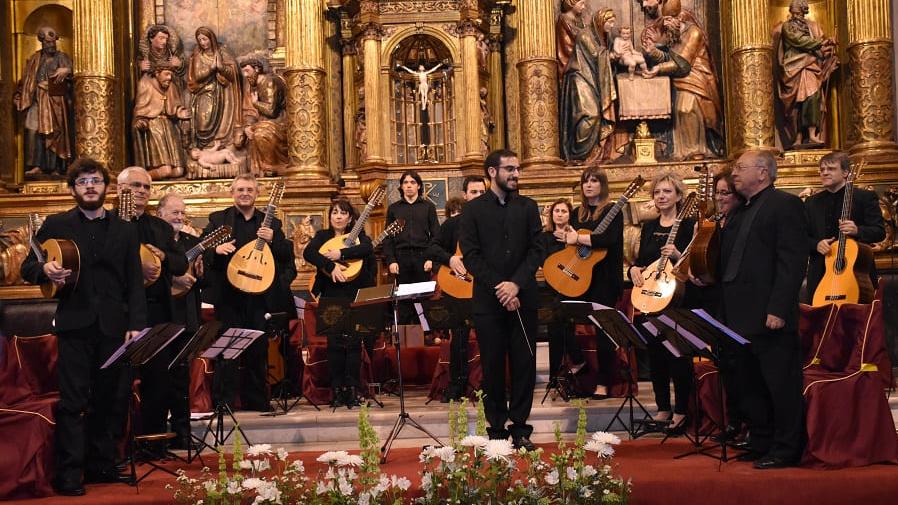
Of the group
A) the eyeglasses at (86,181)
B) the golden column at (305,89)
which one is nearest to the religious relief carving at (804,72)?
the golden column at (305,89)

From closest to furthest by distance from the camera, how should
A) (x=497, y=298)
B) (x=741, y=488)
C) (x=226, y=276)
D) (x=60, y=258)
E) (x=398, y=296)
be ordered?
1. (x=741, y=488)
2. (x=60, y=258)
3. (x=497, y=298)
4. (x=398, y=296)
5. (x=226, y=276)

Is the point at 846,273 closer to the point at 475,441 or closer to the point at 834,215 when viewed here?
the point at 834,215

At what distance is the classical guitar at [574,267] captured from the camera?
8.60 metres

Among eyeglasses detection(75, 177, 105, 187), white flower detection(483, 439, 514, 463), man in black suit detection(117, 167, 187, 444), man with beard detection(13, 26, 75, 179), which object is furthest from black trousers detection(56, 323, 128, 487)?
man with beard detection(13, 26, 75, 179)

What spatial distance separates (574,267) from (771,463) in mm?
2704

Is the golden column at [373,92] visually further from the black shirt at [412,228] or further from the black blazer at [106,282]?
the black blazer at [106,282]

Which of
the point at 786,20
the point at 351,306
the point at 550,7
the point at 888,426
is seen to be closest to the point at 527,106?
the point at 550,7

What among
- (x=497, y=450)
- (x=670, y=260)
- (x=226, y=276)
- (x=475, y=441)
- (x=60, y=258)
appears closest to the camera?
(x=497, y=450)

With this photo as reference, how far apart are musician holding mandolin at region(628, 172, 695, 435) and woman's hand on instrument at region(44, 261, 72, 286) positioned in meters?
4.02

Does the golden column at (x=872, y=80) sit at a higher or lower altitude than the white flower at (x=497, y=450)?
higher

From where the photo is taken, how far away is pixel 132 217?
7.18 meters

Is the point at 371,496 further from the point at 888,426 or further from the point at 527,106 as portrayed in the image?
the point at 527,106

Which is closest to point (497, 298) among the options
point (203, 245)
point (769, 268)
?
point (769, 268)

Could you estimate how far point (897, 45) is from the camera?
13.4m
